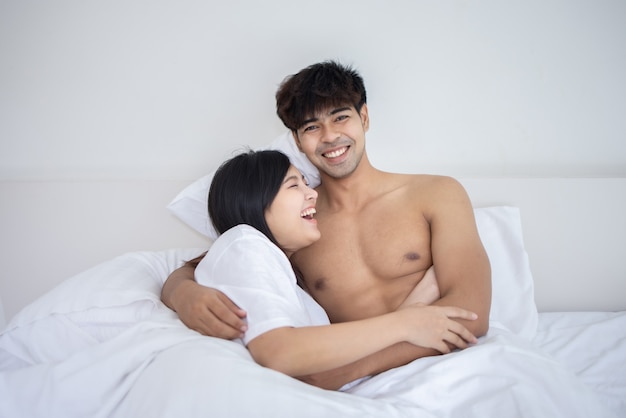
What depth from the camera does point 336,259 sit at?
1.41 metres

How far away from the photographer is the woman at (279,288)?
2.91 ft

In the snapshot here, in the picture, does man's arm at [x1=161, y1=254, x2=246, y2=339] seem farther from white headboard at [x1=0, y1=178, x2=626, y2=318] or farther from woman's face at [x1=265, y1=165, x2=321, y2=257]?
white headboard at [x1=0, y1=178, x2=626, y2=318]

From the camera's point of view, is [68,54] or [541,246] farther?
[68,54]

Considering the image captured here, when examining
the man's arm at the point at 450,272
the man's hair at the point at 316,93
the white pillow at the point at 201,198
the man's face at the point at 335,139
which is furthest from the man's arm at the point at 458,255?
the white pillow at the point at 201,198

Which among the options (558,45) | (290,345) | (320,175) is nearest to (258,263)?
(290,345)

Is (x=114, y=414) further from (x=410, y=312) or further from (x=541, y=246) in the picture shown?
(x=541, y=246)

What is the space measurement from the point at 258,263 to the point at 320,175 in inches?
27.7

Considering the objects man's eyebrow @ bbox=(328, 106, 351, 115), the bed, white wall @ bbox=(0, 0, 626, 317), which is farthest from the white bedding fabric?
man's eyebrow @ bbox=(328, 106, 351, 115)

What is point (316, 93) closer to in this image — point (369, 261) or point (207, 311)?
point (369, 261)

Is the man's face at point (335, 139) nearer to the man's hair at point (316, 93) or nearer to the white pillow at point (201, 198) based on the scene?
the man's hair at point (316, 93)

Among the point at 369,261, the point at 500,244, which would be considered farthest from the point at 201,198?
the point at 500,244

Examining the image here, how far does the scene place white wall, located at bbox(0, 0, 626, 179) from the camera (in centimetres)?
174

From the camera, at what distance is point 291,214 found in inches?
47.6

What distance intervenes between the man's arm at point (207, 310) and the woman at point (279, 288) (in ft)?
0.07
